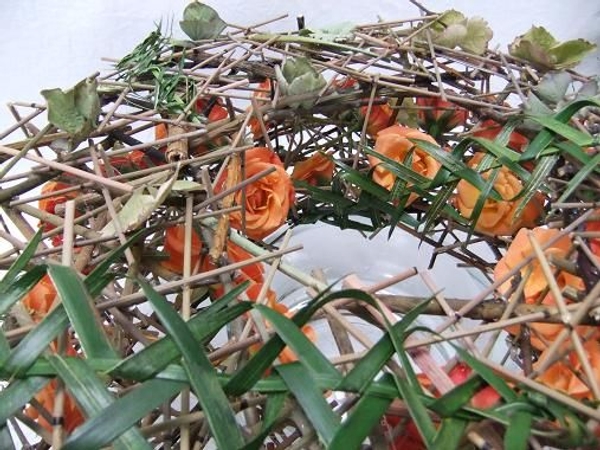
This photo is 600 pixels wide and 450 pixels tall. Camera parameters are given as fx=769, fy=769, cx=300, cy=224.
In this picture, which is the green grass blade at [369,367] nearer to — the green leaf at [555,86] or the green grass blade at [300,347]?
the green grass blade at [300,347]

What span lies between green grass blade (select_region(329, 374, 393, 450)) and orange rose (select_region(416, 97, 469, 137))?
0.46ft

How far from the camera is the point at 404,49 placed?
241mm

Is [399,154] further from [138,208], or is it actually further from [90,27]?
[90,27]

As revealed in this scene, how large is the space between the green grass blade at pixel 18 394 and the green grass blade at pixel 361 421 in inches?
2.0

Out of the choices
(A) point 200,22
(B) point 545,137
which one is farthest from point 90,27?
(B) point 545,137

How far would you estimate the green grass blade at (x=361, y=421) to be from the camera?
0.39 ft

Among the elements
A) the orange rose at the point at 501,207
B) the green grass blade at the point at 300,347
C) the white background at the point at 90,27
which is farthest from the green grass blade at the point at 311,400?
the white background at the point at 90,27

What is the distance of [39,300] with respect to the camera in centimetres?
18

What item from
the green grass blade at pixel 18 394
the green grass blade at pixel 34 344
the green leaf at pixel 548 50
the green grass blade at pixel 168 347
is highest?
the green leaf at pixel 548 50

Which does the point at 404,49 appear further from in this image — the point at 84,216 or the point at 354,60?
the point at 84,216

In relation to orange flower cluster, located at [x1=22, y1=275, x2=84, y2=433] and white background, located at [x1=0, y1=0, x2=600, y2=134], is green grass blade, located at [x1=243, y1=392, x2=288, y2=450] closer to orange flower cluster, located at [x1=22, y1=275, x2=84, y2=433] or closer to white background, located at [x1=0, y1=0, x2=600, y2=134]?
orange flower cluster, located at [x1=22, y1=275, x2=84, y2=433]

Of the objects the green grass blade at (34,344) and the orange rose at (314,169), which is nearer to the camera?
the green grass blade at (34,344)

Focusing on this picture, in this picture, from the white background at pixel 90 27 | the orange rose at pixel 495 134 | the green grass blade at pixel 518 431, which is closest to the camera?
the green grass blade at pixel 518 431

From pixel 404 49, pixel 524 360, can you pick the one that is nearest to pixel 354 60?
pixel 404 49
